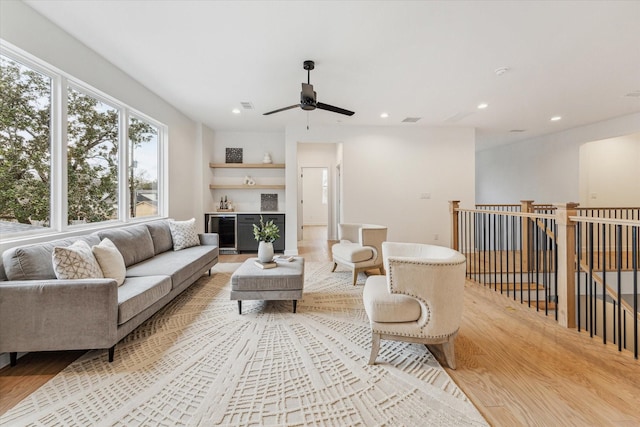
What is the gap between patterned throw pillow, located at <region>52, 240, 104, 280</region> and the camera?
208cm

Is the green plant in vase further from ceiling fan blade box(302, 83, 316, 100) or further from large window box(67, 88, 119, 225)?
large window box(67, 88, 119, 225)

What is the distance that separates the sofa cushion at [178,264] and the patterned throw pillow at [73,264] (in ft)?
1.85

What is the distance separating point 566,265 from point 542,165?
17.7 ft

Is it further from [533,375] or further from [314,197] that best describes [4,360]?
[314,197]

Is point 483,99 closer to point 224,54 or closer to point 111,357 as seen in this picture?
point 224,54

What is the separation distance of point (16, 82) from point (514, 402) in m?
4.27

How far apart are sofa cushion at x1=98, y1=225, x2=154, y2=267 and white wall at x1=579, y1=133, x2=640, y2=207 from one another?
26.2 ft

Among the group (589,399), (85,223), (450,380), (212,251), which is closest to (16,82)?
(85,223)

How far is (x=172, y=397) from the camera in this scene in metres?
1.66

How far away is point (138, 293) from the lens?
2279 mm

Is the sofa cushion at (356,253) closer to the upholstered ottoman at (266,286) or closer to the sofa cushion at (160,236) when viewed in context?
the upholstered ottoman at (266,286)

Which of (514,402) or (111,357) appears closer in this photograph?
(514,402)

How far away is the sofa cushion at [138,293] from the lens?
6.89 ft

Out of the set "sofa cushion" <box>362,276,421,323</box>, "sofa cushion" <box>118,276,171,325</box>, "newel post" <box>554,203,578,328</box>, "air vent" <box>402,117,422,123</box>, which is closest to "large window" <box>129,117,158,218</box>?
"sofa cushion" <box>118,276,171,325</box>
